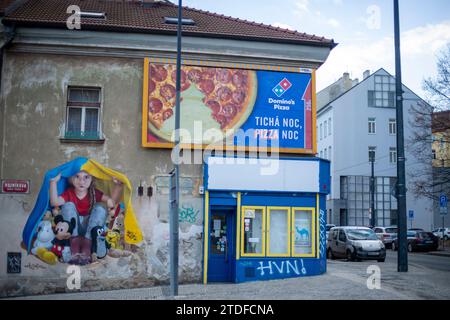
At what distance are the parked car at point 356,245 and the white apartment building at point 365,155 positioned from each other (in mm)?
26095

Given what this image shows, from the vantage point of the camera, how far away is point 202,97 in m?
16.3

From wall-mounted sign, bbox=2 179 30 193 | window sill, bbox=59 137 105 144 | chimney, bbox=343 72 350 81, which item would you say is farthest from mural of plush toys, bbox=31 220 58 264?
chimney, bbox=343 72 350 81

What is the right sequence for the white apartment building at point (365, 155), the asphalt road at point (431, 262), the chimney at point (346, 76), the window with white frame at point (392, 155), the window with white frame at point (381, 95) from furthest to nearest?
the chimney at point (346, 76)
the window with white frame at point (381, 95)
the window with white frame at point (392, 155)
the white apartment building at point (365, 155)
the asphalt road at point (431, 262)

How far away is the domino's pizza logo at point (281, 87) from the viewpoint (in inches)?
658

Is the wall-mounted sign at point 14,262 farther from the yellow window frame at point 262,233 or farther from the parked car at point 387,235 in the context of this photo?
the parked car at point 387,235

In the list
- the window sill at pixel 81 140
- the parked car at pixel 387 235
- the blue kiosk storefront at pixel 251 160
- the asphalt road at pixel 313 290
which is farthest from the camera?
the parked car at pixel 387 235

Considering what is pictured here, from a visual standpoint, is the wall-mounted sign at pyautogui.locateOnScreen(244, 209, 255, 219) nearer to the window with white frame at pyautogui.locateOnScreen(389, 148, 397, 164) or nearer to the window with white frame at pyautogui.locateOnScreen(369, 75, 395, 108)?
the window with white frame at pyautogui.locateOnScreen(369, 75, 395, 108)

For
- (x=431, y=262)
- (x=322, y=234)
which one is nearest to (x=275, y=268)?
(x=322, y=234)

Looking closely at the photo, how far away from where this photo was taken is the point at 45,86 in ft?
52.3

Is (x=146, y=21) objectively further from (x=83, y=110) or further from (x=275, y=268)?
(x=275, y=268)

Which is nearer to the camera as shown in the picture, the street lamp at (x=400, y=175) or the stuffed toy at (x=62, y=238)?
the stuffed toy at (x=62, y=238)

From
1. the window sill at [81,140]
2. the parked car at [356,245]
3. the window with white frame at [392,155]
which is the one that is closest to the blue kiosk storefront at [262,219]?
the window sill at [81,140]
